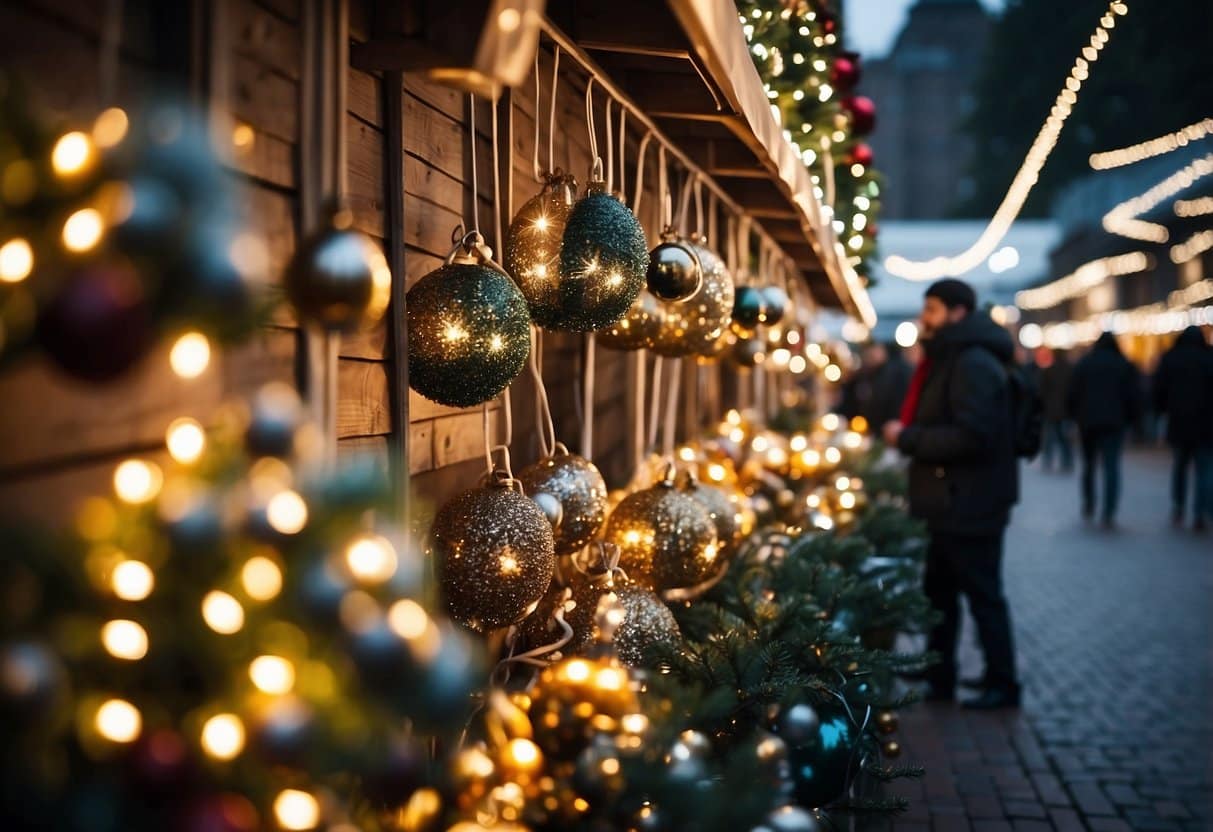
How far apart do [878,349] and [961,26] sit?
6329 cm

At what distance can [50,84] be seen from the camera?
1.29 metres

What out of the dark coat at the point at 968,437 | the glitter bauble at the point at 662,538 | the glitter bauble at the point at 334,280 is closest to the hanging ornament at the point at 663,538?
the glitter bauble at the point at 662,538

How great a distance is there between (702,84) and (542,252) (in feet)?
2.97

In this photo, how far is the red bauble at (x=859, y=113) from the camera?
7.24 meters

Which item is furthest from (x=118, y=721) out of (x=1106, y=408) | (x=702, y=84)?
(x=1106, y=408)

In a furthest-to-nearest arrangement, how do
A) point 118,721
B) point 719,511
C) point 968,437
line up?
point 968,437
point 719,511
point 118,721

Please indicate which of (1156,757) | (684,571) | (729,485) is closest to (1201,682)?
(1156,757)

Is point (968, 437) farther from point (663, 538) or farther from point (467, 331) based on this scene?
point (467, 331)

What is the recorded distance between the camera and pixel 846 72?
706 cm

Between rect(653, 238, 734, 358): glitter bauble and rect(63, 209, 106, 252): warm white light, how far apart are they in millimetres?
2294

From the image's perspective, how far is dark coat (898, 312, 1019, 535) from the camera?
553 cm

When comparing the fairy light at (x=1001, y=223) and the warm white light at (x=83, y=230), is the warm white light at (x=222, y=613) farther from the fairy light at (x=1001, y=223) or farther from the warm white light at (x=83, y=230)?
the fairy light at (x=1001, y=223)

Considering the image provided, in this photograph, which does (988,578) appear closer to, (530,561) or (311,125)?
(530,561)

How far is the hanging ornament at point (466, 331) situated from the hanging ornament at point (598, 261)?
0.72ft
